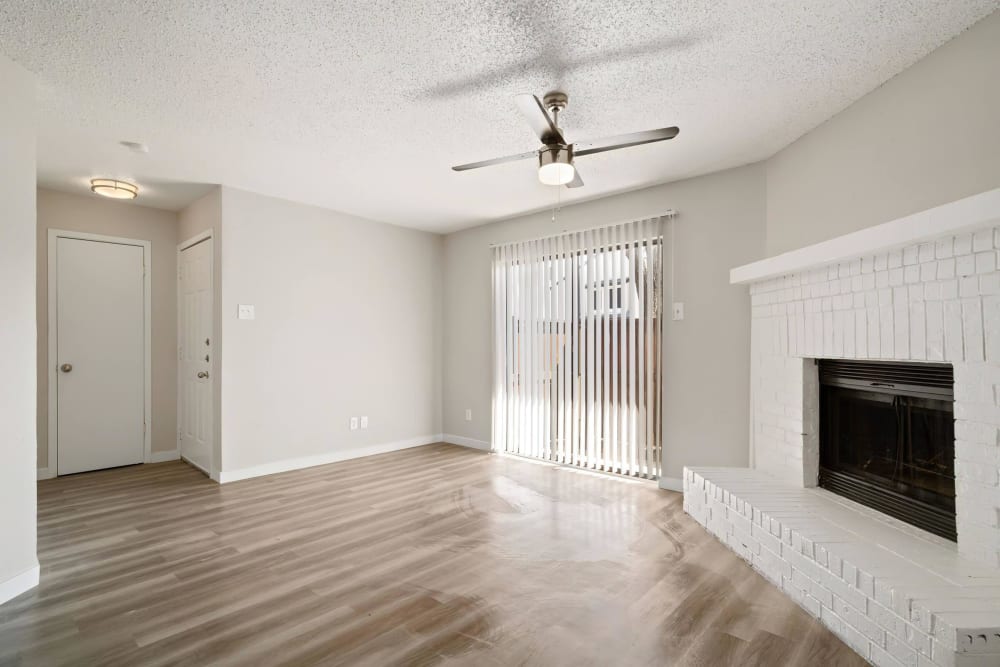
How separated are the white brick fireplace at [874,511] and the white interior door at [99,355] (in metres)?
5.30

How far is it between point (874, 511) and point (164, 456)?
A: 19.6 ft

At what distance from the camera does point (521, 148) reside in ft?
11.1

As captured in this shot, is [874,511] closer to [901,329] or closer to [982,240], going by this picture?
[901,329]

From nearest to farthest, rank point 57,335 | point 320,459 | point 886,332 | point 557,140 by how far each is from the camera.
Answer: point 886,332 → point 557,140 → point 57,335 → point 320,459

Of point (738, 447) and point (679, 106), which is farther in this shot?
point (738, 447)

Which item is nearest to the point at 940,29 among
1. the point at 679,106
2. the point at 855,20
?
the point at 855,20

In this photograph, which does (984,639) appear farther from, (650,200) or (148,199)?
(148,199)

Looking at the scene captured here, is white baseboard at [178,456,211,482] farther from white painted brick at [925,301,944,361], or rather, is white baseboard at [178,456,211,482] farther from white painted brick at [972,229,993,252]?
white painted brick at [972,229,993,252]

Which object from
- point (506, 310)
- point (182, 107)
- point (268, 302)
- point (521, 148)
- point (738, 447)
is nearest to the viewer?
point (182, 107)

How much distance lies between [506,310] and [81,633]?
4.03 metres

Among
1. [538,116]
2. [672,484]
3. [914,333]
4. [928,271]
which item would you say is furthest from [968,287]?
[672,484]

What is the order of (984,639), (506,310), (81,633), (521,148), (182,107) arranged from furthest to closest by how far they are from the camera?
1. (506,310)
2. (521,148)
3. (182,107)
4. (81,633)
5. (984,639)

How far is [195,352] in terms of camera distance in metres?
4.71

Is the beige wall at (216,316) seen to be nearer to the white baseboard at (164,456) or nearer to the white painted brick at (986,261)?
the white baseboard at (164,456)
